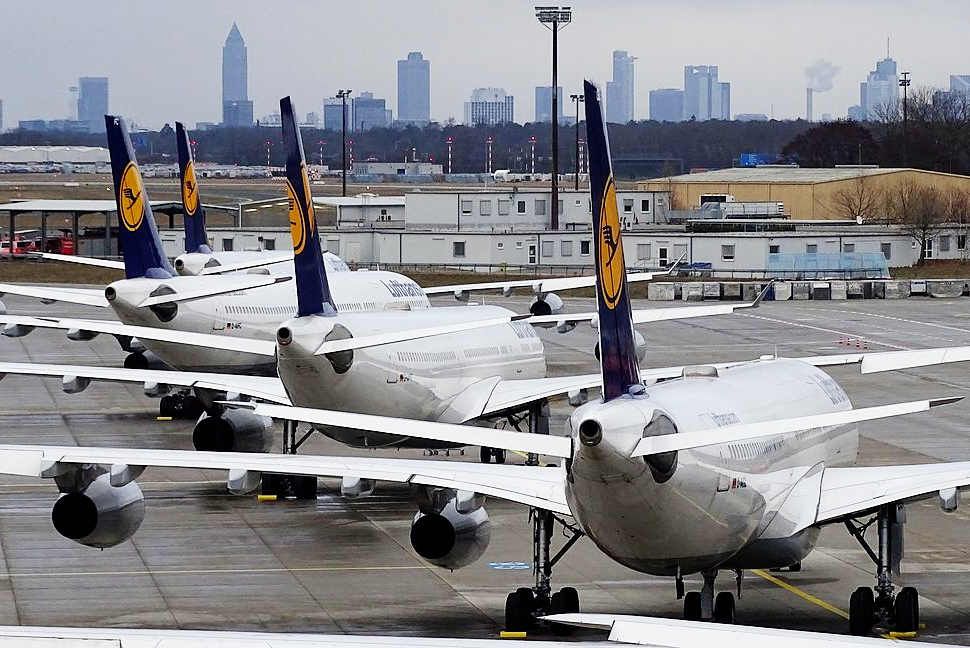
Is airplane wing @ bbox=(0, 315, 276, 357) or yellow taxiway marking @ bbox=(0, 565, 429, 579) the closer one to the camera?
yellow taxiway marking @ bbox=(0, 565, 429, 579)

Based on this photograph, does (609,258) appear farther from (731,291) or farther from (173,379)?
(731,291)

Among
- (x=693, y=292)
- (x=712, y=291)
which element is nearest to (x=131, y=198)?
(x=693, y=292)

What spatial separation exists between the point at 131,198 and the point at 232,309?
4.18 m

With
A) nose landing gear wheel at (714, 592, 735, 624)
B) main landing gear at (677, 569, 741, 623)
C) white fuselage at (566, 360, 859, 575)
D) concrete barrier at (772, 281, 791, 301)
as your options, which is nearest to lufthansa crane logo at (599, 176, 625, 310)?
white fuselage at (566, 360, 859, 575)

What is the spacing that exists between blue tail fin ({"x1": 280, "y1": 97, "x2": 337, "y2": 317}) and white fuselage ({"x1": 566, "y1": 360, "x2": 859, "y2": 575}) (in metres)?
10.2

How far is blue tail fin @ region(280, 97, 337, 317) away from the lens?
109ft

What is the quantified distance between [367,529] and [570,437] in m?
12.2

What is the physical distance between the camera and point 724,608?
954 inches

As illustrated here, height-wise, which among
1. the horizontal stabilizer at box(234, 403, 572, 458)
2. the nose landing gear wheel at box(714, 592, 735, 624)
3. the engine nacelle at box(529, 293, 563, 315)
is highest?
the horizontal stabilizer at box(234, 403, 572, 458)

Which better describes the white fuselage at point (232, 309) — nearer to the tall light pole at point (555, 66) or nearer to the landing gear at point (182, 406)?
the landing gear at point (182, 406)

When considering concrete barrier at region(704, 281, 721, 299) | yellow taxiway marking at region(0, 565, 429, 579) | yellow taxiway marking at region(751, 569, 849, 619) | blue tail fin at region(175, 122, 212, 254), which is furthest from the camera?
concrete barrier at region(704, 281, 721, 299)

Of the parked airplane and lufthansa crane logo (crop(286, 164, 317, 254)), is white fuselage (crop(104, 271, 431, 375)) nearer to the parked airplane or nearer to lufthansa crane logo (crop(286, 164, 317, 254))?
lufthansa crane logo (crop(286, 164, 317, 254))

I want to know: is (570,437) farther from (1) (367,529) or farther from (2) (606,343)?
(1) (367,529)

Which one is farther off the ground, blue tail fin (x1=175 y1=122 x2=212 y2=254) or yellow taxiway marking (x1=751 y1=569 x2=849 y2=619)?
blue tail fin (x1=175 y1=122 x2=212 y2=254)
